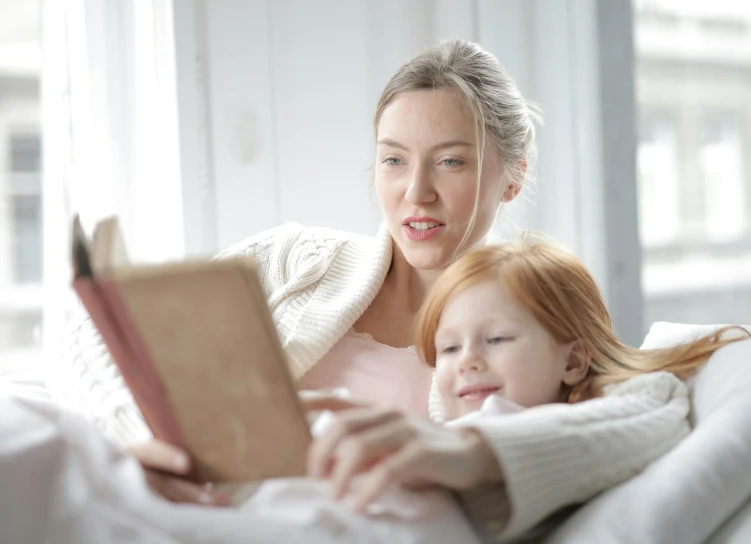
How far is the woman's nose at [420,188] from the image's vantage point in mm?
1635

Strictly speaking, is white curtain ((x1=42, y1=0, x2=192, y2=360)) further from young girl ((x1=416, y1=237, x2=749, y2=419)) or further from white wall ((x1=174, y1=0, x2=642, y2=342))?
young girl ((x1=416, y1=237, x2=749, y2=419))

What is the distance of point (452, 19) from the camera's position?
290cm

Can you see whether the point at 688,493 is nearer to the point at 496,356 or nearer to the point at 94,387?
the point at 496,356

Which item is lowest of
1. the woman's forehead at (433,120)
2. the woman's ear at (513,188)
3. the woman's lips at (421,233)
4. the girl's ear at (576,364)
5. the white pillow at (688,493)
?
the white pillow at (688,493)

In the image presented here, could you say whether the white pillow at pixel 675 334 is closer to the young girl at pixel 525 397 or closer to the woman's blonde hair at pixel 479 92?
the young girl at pixel 525 397

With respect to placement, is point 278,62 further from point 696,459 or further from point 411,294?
point 696,459


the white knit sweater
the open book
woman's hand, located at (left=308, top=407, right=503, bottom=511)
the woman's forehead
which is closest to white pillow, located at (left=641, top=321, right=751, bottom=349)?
the white knit sweater

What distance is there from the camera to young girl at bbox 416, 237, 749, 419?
48.1 inches

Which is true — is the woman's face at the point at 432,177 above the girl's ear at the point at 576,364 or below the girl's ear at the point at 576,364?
above

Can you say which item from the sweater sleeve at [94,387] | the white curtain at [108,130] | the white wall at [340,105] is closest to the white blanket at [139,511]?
the sweater sleeve at [94,387]

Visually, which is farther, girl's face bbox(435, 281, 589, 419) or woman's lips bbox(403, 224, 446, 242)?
woman's lips bbox(403, 224, 446, 242)

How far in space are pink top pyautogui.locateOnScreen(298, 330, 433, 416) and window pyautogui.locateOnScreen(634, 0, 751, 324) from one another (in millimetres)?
1705

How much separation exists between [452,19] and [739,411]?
2093 millimetres

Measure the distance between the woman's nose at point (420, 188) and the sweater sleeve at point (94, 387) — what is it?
0.63 meters
